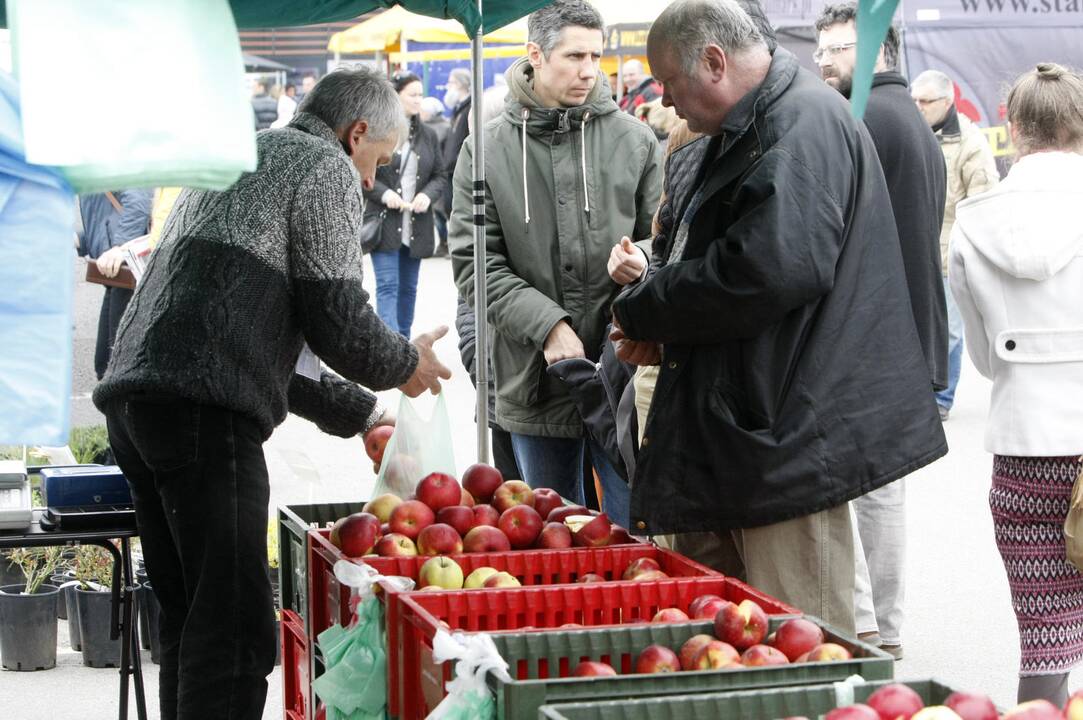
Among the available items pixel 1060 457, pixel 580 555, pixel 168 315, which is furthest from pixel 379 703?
pixel 1060 457

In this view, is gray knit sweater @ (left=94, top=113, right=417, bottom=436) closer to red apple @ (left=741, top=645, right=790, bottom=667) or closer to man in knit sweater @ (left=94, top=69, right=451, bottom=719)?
man in knit sweater @ (left=94, top=69, right=451, bottom=719)

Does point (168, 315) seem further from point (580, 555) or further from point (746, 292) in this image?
point (746, 292)

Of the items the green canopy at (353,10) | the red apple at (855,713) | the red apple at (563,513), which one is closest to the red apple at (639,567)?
the red apple at (563,513)

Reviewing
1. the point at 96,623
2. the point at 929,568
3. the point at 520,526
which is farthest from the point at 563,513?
the point at 929,568

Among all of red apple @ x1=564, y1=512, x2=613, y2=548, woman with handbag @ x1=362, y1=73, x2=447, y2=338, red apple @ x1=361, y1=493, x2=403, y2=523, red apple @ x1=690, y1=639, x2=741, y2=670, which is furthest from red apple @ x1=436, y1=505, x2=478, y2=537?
woman with handbag @ x1=362, y1=73, x2=447, y2=338

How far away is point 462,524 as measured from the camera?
3.42 metres

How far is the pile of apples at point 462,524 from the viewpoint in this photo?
329 centimetres

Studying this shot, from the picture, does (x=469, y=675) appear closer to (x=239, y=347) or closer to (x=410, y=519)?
(x=410, y=519)

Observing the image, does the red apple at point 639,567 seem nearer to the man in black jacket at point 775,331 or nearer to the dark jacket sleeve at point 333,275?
the man in black jacket at point 775,331

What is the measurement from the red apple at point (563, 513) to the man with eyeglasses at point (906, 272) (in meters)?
1.55

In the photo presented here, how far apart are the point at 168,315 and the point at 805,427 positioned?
4.99ft

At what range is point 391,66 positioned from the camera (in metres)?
23.6

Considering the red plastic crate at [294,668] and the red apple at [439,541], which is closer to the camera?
the red apple at [439,541]

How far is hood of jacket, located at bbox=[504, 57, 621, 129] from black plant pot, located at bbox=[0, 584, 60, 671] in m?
2.48
